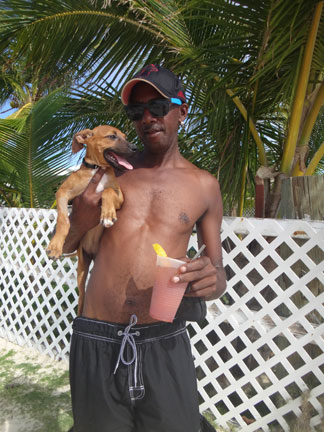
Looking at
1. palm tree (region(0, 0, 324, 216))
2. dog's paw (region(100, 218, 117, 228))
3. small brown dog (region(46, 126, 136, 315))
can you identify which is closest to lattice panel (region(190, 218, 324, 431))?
palm tree (region(0, 0, 324, 216))

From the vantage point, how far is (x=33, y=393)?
140 inches

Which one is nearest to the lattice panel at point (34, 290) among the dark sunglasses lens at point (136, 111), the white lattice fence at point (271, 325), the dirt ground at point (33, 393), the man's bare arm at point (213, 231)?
the dirt ground at point (33, 393)

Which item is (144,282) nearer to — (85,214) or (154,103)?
(85,214)

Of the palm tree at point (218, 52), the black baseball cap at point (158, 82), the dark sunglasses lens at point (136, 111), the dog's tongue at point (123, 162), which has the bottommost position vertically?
→ the dog's tongue at point (123, 162)

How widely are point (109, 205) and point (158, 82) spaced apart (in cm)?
62

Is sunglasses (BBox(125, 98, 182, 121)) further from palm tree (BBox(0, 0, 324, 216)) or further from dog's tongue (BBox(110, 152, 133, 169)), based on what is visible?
palm tree (BBox(0, 0, 324, 216))

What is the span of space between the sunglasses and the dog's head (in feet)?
0.72

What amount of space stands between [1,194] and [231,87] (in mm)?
4989

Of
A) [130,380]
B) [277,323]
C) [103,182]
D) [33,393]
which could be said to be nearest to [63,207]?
[103,182]

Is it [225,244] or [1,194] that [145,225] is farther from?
[1,194]

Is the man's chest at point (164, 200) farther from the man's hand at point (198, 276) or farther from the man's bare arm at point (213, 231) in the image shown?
the man's hand at point (198, 276)

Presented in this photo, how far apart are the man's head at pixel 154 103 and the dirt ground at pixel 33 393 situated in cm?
288

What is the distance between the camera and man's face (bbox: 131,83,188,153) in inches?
61.8

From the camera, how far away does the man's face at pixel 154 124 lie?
1.57m
